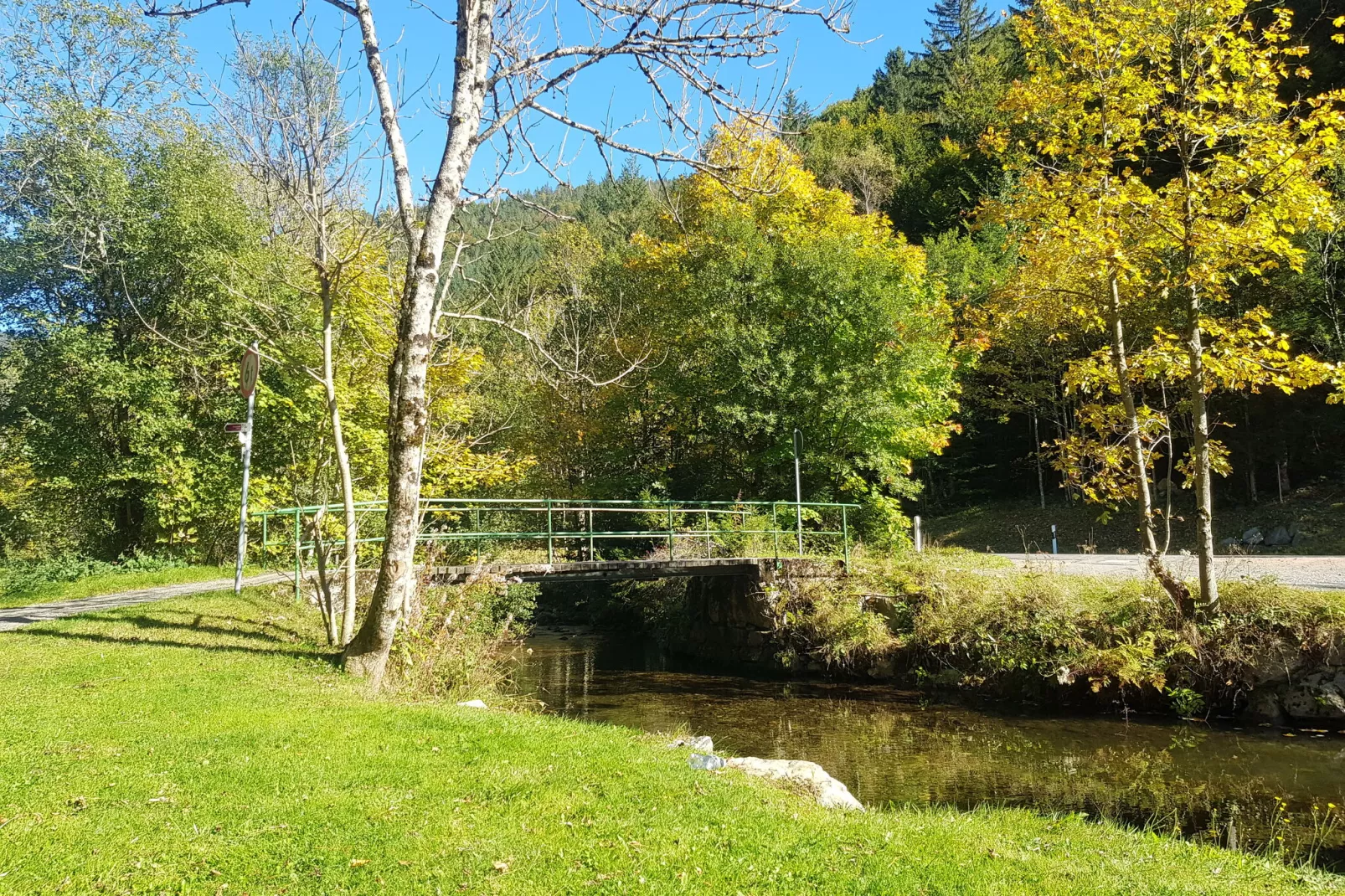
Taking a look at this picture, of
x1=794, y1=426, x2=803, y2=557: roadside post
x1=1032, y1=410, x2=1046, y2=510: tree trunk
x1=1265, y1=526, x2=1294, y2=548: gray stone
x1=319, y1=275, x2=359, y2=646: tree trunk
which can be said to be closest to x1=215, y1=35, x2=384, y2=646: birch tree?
x1=319, y1=275, x2=359, y2=646: tree trunk

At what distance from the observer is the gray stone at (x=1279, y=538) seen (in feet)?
71.8

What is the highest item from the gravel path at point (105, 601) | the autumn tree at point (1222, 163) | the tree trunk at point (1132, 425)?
the autumn tree at point (1222, 163)

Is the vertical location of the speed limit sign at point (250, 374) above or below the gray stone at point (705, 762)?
above

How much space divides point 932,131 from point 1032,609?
1650 inches

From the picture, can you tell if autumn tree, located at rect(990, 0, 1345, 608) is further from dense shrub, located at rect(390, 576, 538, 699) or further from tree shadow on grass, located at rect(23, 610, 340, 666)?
tree shadow on grass, located at rect(23, 610, 340, 666)

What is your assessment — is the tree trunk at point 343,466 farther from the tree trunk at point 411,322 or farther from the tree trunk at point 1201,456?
the tree trunk at point 1201,456

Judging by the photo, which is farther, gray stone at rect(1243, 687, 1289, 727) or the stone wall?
the stone wall

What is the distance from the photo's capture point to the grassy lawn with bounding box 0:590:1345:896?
369 cm

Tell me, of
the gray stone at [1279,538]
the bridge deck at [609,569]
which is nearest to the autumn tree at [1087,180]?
the bridge deck at [609,569]

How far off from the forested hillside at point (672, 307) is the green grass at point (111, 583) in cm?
234

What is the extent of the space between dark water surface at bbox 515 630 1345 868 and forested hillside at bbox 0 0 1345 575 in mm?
3099

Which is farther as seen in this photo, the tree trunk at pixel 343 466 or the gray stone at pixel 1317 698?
the gray stone at pixel 1317 698

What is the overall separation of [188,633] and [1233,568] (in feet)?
51.2

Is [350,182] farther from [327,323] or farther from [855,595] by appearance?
[855,595]
